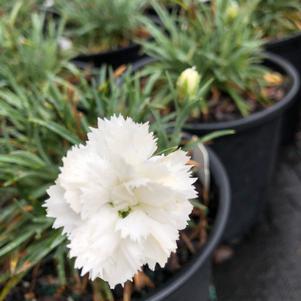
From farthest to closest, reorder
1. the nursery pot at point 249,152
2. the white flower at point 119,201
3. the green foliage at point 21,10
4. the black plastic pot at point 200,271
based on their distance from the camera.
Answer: the green foliage at point 21,10 < the nursery pot at point 249,152 < the black plastic pot at point 200,271 < the white flower at point 119,201

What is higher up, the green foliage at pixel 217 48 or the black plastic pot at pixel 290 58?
the green foliage at pixel 217 48

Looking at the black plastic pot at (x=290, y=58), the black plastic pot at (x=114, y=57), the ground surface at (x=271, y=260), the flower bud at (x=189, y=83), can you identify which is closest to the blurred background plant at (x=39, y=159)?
the flower bud at (x=189, y=83)

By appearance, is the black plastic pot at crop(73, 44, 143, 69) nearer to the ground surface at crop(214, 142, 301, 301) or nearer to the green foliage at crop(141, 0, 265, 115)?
the green foliage at crop(141, 0, 265, 115)

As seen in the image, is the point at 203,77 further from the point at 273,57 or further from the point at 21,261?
the point at 21,261

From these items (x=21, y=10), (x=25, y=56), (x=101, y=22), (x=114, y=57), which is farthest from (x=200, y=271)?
(x=21, y=10)

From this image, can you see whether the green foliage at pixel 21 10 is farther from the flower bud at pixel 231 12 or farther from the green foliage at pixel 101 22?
the flower bud at pixel 231 12
